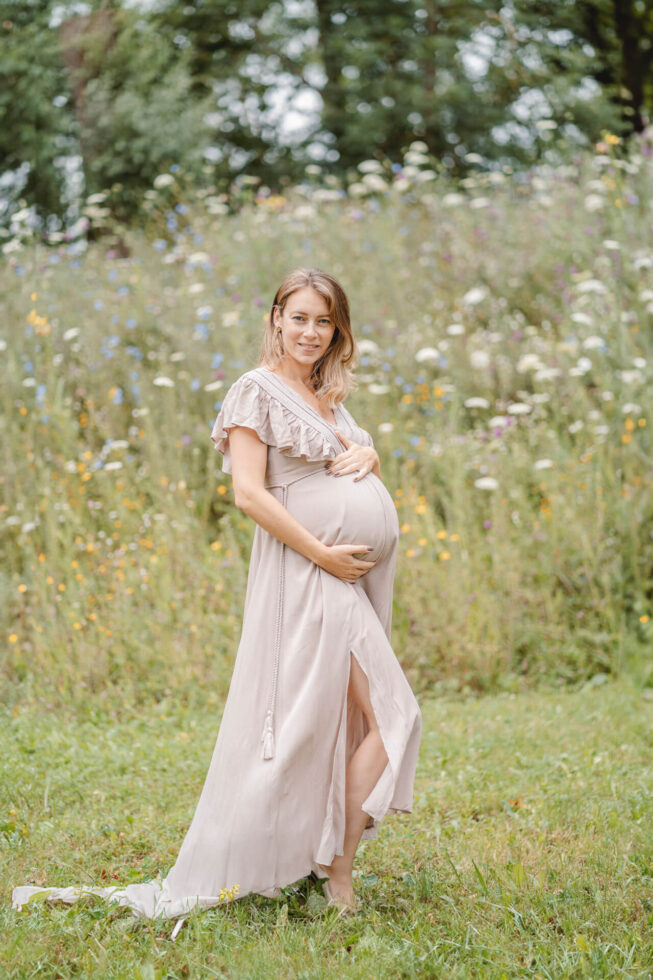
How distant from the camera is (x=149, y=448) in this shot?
6723 millimetres

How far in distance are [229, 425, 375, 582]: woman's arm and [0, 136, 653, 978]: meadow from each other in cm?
63

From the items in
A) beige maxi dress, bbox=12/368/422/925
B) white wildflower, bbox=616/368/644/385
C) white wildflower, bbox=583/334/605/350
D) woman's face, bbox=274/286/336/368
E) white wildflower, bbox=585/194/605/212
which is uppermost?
woman's face, bbox=274/286/336/368

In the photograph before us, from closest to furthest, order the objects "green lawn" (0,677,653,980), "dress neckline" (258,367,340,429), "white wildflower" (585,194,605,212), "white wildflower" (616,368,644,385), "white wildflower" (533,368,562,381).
→ "green lawn" (0,677,653,980) < "dress neckline" (258,367,340,429) < "white wildflower" (616,368,644,385) < "white wildflower" (533,368,562,381) < "white wildflower" (585,194,605,212)

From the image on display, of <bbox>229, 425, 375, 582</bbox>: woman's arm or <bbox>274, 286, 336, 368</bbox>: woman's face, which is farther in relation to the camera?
<bbox>274, 286, 336, 368</bbox>: woman's face

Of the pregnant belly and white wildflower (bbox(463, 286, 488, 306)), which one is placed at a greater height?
the pregnant belly

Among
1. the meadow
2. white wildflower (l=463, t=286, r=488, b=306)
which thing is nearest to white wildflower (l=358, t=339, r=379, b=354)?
the meadow

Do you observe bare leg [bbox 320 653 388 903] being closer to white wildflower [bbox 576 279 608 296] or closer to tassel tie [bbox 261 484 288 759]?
tassel tie [bbox 261 484 288 759]

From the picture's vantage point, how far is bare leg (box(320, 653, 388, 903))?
293 cm

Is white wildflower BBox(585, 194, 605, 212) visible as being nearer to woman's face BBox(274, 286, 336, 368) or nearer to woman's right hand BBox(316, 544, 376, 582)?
woman's face BBox(274, 286, 336, 368)

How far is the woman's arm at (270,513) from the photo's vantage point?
291 centimetres

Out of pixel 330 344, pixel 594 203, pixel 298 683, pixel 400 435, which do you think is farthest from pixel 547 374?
pixel 298 683

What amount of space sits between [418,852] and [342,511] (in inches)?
54.1

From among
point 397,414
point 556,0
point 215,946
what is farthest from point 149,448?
point 556,0

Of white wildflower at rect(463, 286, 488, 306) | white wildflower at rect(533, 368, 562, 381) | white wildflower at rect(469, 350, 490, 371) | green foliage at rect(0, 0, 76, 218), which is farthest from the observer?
green foliage at rect(0, 0, 76, 218)
